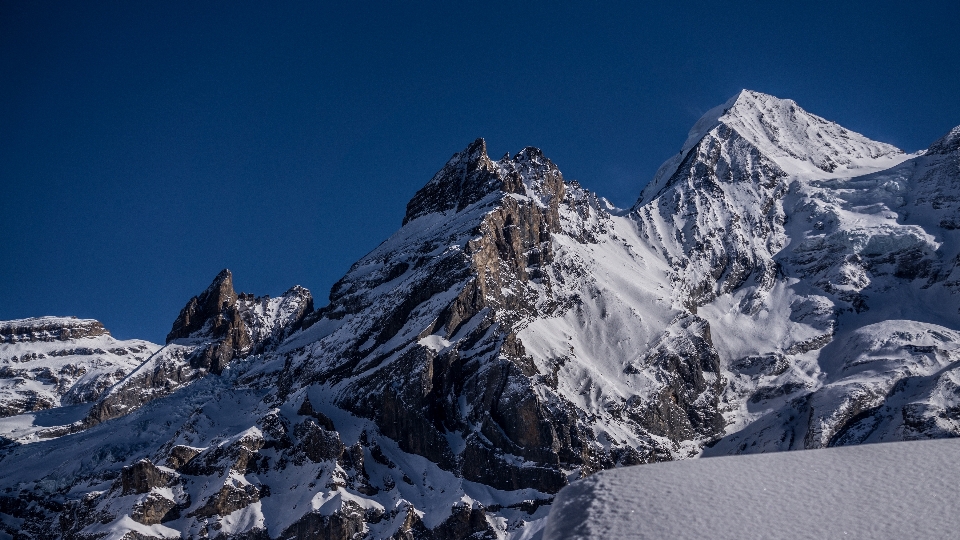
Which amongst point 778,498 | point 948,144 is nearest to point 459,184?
point 948,144

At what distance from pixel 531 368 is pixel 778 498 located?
120423mm

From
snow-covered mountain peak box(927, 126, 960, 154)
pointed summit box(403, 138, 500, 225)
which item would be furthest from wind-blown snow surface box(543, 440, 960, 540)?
snow-covered mountain peak box(927, 126, 960, 154)

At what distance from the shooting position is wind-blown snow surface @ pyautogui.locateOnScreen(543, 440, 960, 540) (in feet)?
31.8

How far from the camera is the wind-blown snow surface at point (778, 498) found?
9688 millimetres

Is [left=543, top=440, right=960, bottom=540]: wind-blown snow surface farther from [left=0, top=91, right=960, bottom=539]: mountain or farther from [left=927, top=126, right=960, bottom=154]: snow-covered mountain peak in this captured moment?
[left=927, top=126, right=960, bottom=154]: snow-covered mountain peak

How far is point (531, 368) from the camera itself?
5118 inches

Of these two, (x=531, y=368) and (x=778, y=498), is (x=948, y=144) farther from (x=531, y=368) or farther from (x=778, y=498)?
(x=778, y=498)

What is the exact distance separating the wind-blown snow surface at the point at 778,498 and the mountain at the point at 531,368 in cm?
9982

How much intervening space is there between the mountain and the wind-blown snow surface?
328 ft

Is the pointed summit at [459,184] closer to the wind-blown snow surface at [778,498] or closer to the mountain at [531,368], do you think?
the mountain at [531,368]

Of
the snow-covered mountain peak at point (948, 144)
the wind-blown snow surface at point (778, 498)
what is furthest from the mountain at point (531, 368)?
the wind-blown snow surface at point (778, 498)

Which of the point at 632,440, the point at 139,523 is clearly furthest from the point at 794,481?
the point at 632,440

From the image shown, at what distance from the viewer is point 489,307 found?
468 feet

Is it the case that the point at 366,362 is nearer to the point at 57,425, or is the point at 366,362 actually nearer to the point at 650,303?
the point at 650,303
